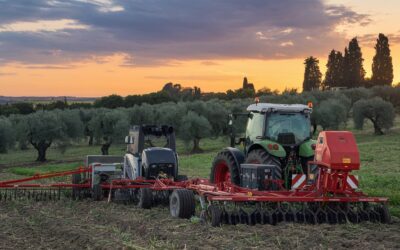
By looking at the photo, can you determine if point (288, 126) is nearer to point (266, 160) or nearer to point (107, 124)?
point (266, 160)

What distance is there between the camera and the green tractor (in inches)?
478

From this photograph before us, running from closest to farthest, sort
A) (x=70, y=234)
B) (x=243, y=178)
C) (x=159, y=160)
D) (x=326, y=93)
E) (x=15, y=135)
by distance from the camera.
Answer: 1. (x=70, y=234)
2. (x=243, y=178)
3. (x=159, y=160)
4. (x=15, y=135)
5. (x=326, y=93)

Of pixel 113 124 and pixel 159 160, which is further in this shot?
pixel 113 124

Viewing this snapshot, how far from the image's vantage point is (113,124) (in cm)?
6291

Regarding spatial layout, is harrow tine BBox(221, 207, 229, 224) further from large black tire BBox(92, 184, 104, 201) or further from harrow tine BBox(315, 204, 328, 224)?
large black tire BBox(92, 184, 104, 201)

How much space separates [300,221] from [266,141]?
253 cm

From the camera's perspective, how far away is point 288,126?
13562mm

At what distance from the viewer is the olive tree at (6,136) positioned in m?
57.3

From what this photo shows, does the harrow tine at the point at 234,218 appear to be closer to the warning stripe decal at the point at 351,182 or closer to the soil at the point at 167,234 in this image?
the soil at the point at 167,234

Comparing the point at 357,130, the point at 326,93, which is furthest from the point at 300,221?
the point at 326,93

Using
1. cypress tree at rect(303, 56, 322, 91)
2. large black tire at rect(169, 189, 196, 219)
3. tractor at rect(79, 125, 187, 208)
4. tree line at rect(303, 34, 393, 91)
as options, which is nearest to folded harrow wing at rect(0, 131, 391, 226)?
large black tire at rect(169, 189, 196, 219)

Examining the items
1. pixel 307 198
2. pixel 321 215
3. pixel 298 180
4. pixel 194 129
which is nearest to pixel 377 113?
pixel 194 129

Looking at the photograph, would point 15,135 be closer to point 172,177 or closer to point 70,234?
point 172,177

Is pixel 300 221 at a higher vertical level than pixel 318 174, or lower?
lower
